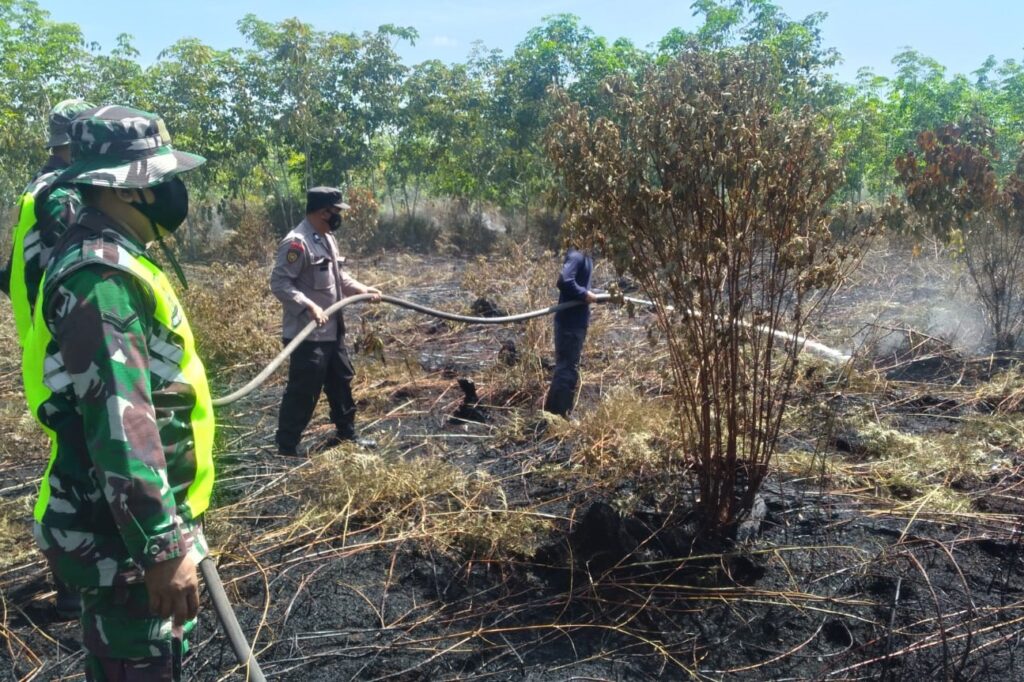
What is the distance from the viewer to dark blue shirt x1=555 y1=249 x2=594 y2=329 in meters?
5.32

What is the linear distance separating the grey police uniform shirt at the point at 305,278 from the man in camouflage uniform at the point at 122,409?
2924 mm

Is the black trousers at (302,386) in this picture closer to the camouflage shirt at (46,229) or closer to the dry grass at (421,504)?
the dry grass at (421,504)

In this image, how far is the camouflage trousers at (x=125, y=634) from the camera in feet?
5.97

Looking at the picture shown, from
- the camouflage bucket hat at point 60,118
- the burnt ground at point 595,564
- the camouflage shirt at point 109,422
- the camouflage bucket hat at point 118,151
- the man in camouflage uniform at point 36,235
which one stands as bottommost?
the burnt ground at point 595,564

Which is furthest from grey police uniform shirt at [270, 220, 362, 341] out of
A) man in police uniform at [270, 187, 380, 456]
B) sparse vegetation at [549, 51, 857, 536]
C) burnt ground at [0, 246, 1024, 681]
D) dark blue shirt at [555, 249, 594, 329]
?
sparse vegetation at [549, 51, 857, 536]

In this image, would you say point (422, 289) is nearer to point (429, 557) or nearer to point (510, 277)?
point (510, 277)

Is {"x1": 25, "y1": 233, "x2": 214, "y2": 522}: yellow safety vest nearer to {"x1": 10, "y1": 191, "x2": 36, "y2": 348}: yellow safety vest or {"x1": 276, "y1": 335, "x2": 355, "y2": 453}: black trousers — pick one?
{"x1": 10, "y1": 191, "x2": 36, "y2": 348}: yellow safety vest

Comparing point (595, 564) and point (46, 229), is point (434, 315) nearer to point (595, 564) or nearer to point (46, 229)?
point (595, 564)

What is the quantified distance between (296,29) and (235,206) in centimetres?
392

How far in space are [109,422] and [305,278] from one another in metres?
3.50

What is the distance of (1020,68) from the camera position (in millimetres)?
25344

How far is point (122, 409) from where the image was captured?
1.63m

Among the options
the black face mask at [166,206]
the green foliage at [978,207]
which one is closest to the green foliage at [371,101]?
the green foliage at [978,207]

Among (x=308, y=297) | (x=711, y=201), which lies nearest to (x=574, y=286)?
(x=308, y=297)
